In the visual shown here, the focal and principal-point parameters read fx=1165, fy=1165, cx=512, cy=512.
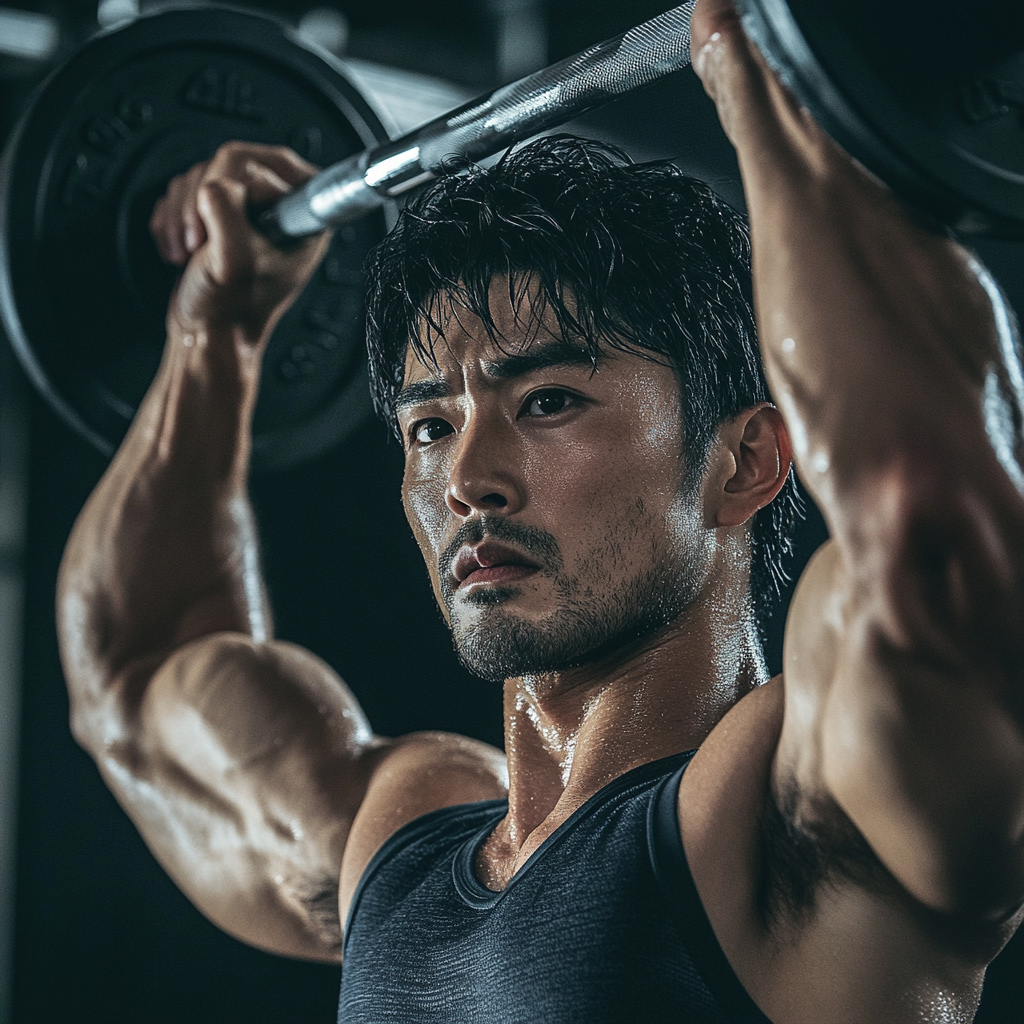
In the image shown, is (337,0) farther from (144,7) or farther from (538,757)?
(538,757)

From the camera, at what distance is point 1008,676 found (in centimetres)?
63

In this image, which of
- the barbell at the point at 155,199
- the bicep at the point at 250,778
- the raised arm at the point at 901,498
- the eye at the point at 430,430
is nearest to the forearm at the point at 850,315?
the raised arm at the point at 901,498

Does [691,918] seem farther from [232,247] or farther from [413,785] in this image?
[232,247]

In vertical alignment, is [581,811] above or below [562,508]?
below

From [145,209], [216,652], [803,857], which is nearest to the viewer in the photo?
[803,857]

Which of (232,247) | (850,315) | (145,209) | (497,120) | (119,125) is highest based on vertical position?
(119,125)

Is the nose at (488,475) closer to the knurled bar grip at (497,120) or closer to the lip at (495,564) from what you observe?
the lip at (495,564)

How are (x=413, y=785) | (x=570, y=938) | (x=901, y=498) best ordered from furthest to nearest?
(x=413, y=785) < (x=570, y=938) < (x=901, y=498)

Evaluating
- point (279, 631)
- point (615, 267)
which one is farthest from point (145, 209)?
point (279, 631)

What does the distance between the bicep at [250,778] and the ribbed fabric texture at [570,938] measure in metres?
0.27

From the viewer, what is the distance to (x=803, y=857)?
2.60 feet

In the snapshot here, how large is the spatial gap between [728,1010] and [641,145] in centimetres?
79

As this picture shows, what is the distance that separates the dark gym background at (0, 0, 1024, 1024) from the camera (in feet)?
9.32

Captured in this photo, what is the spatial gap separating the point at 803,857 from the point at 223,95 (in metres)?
1.38
